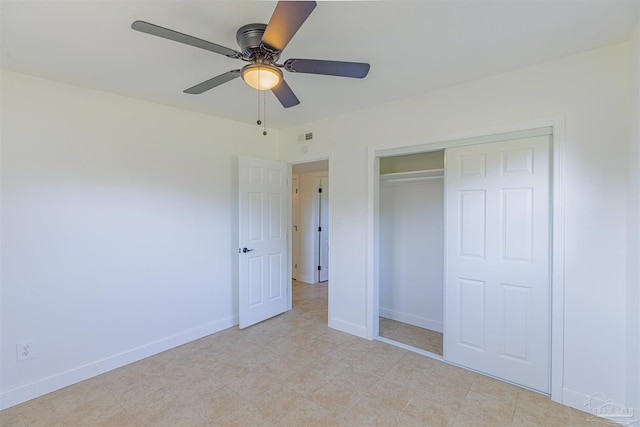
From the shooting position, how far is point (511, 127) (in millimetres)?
2293

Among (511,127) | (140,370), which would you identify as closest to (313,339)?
(140,370)

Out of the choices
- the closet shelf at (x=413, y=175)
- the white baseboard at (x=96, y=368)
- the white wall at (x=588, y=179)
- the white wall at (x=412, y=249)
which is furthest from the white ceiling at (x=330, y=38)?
the white baseboard at (x=96, y=368)

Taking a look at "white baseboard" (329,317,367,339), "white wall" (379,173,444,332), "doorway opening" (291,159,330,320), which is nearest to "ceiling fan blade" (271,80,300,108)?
"white wall" (379,173,444,332)

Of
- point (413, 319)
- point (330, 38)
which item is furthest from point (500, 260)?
point (330, 38)

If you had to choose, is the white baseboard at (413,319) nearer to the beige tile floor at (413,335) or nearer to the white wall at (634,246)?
the beige tile floor at (413,335)

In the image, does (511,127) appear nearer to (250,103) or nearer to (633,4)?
(633,4)

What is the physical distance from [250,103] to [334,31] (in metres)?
1.44

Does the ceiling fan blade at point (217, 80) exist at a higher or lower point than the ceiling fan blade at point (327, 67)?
higher

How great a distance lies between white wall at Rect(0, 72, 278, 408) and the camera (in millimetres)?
2221

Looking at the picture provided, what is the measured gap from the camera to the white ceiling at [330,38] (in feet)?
5.10

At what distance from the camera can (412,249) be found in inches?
139

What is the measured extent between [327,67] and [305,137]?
2050 millimetres

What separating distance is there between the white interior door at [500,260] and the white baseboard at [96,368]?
2581mm

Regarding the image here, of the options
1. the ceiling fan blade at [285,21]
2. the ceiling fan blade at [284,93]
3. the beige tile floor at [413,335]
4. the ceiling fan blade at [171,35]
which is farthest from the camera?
the beige tile floor at [413,335]
